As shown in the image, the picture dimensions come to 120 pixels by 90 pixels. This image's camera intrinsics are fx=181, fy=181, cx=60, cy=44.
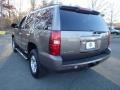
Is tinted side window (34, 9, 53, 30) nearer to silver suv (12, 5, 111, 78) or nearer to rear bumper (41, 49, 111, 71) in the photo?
silver suv (12, 5, 111, 78)

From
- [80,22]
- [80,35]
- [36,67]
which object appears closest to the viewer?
[80,35]

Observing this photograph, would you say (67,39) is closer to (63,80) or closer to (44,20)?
(44,20)

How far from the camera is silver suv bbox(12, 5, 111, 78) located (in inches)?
156

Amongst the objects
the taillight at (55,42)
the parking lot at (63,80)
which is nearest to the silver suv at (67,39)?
the taillight at (55,42)

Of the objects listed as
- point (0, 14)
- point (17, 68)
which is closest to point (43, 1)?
point (0, 14)

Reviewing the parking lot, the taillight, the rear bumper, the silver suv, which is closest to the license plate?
the silver suv

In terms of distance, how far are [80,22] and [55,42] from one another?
2.98 feet

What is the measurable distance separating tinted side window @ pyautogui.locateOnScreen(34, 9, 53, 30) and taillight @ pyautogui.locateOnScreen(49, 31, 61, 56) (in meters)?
0.27

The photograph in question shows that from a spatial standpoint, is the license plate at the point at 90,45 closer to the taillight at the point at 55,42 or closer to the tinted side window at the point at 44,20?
the taillight at the point at 55,42

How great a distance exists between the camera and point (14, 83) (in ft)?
15.2

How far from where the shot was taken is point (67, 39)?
156 inches

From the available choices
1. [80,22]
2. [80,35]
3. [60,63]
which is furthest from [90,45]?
[60,63]

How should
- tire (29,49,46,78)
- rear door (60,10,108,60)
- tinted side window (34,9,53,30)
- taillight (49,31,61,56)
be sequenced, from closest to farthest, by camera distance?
taillight (49,31,61,56) → rear door (60,10,108,60) → tinted side window (34,9,53,30) → tire (29,49,46,78)

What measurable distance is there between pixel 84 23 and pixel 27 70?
248 centimetres
